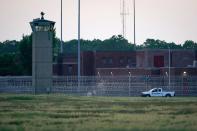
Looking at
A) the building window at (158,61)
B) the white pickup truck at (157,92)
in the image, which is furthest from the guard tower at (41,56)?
the building window at (158,61)

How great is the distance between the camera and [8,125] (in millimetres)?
23750

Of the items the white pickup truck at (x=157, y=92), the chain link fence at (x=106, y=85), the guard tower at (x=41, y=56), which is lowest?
the white pickup truck at (x=157, y=92)

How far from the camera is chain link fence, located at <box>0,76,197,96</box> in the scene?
65125 mm

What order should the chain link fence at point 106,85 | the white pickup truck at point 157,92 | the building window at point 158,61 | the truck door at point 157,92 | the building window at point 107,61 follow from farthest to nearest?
the building window at point 107,61, the building window at point 158,61, the truck door at point 157,92, the white pickup truck at point 157,92, the chain link fence at point 106,85

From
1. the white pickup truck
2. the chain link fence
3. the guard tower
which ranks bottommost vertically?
the white pickup truck

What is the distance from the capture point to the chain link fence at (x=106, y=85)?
6512cm

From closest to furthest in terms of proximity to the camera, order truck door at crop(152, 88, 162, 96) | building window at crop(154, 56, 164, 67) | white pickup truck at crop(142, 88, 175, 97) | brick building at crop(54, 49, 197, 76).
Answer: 1. white pickup truck at crop(142, 88, 175, 97)
2. truck door at crop(152, 88, 162, 96)
3. brick building at crop(54, 49, 197, 76)
4. building window at crop(154, 56, 164, 67)

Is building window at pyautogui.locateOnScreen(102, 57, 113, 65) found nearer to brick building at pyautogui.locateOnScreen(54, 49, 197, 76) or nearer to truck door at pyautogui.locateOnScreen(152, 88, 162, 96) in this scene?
brick building at pyautogui.locateOnScreen(54, 49, 197, 76)

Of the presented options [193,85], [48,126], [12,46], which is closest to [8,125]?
[48,126]

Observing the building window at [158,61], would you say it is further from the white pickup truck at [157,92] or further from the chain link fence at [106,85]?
the white pickup truck at [157,92]

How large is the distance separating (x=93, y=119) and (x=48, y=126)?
11.0ft

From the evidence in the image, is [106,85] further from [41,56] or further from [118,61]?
[118,61]

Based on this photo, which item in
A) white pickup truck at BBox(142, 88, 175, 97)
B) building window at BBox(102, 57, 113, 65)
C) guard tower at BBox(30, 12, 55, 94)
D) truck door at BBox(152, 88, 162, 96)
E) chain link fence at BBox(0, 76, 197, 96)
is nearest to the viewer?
guard tower at BBox(30, 12, 55, 94)

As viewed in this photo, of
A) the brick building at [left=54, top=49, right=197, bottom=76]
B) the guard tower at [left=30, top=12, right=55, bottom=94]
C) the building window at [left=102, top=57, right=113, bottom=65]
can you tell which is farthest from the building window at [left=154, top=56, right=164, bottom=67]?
the guard tower at [left=30, top=12, right=55, bottom=94]
